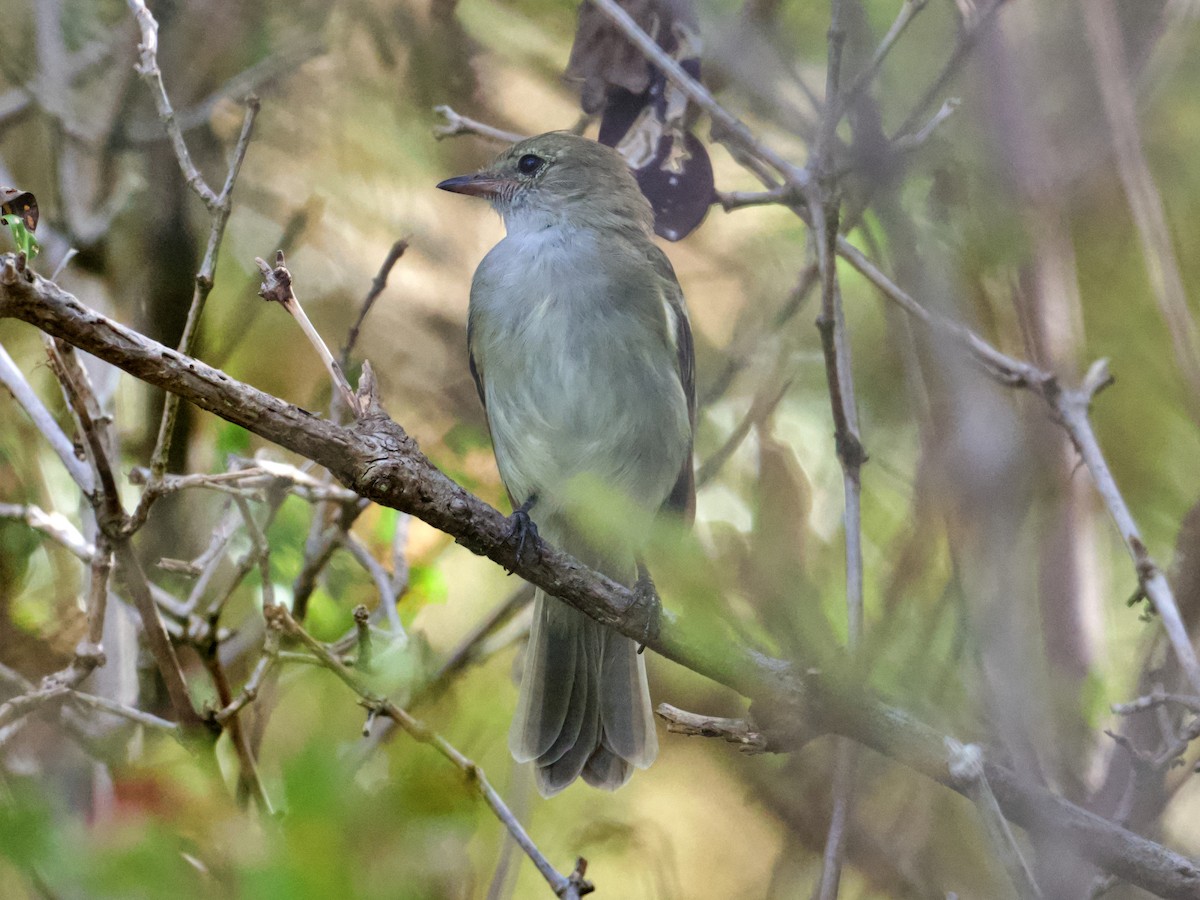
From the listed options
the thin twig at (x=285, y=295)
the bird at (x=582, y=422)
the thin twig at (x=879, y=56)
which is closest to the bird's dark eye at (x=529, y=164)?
the bird at (x=582, y=422)

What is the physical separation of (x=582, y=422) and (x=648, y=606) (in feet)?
3.41

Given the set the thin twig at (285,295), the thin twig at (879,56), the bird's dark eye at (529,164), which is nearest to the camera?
the thin twig at (879,56)

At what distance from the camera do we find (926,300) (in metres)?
1.36

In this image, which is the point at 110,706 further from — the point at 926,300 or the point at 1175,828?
the point at 1175,828

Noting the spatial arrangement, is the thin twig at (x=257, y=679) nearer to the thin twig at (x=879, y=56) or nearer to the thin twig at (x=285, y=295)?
the thin twig at (x=285, y=295)

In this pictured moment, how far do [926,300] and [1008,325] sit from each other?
1.64 metres

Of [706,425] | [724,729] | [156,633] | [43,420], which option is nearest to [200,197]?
[43,420]

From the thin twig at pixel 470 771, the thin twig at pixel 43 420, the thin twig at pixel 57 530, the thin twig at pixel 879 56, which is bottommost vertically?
the thin twig at pixel 470 771

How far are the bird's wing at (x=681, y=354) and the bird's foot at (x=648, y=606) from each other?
85 centimetres

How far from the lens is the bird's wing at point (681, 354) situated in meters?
3.24

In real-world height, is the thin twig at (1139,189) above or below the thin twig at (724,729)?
above

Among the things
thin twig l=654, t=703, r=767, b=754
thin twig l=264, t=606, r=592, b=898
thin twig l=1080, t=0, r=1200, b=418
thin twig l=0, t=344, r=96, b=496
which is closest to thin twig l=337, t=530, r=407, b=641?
thin twig l=264, t=606, r=592, b=898

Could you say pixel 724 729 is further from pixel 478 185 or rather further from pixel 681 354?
pixel 478 185

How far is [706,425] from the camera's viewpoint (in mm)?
3715
